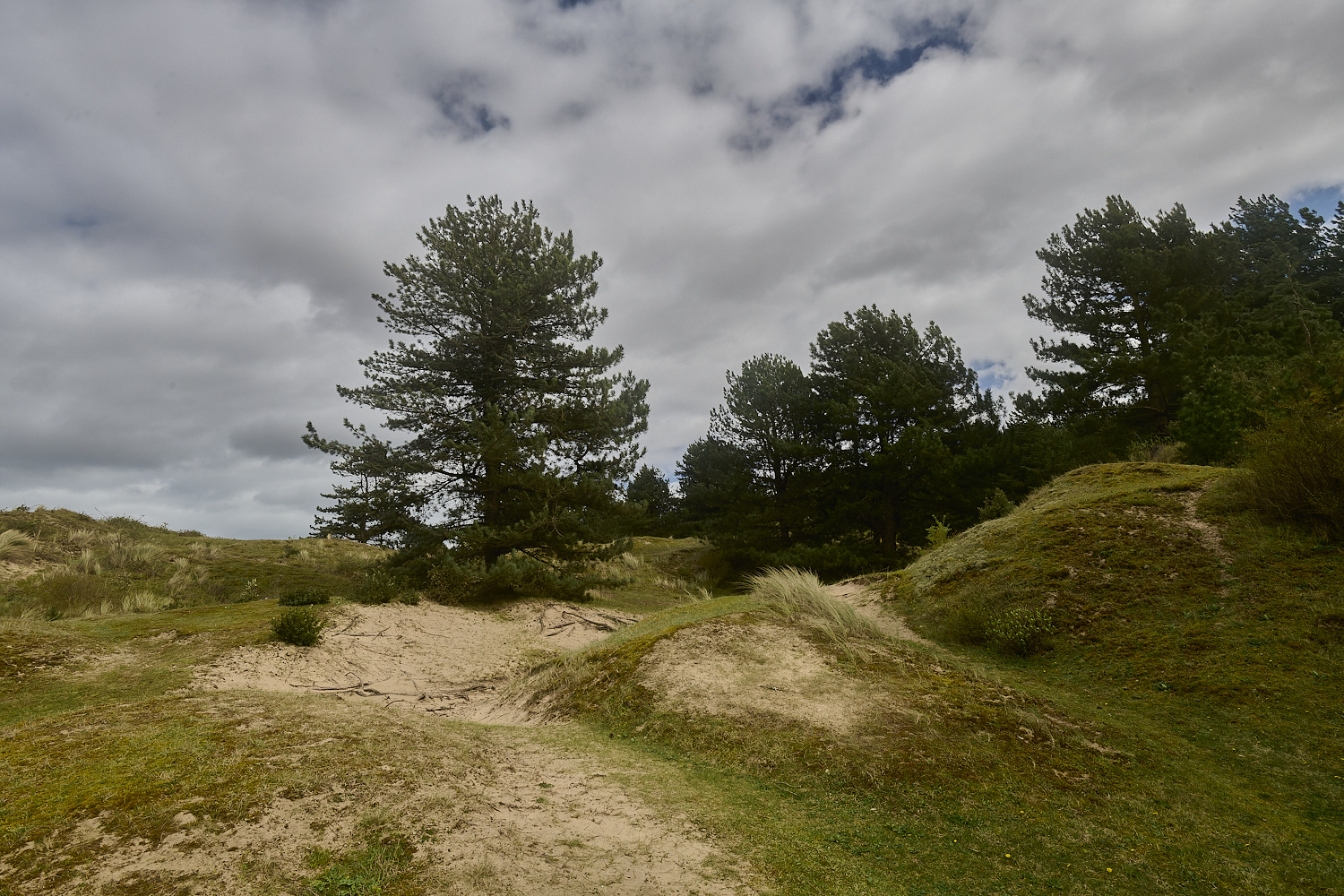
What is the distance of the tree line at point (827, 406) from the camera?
1692 centimetres

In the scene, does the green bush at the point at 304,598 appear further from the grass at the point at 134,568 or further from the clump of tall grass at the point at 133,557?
the clump of tall grass at the point at 133,557

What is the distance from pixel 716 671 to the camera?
743 cm

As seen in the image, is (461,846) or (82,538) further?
(82,538)

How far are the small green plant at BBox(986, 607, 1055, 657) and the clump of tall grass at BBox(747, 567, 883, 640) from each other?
1.83 m

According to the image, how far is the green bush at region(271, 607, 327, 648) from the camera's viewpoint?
428 inches

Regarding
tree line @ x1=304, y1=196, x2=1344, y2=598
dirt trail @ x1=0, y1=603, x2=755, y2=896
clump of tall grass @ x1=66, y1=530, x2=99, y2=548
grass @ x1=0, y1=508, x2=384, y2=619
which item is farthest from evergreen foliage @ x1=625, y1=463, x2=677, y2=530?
dirt trail @ x1=0, y1=603, x2=755, y2=896

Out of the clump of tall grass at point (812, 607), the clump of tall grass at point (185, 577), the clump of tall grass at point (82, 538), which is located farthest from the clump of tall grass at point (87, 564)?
the clump of tall grass at point (812, 607)

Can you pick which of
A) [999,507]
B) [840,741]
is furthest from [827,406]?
[840,741]

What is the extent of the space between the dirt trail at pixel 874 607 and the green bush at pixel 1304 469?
5359 mm

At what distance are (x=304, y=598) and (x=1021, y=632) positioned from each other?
45.2 ft

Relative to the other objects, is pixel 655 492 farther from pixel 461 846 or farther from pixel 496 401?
pixel 461 846

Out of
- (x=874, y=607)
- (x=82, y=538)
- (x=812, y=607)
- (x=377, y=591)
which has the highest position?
(x=82, y=538)

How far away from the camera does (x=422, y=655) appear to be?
40.3 feet

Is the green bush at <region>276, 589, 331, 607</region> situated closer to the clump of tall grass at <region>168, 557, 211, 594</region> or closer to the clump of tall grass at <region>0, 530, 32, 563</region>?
the clump of tall grass at <region>168, 557, 211, 594</region>
